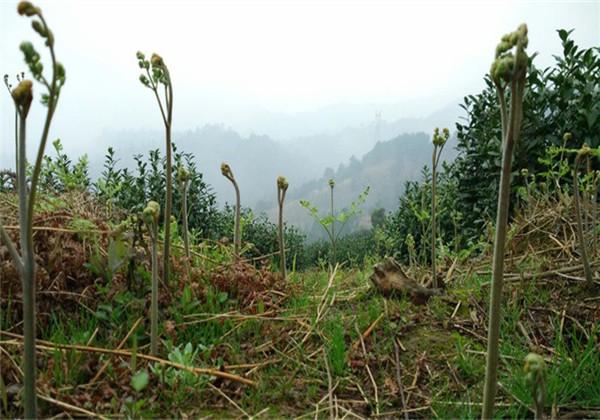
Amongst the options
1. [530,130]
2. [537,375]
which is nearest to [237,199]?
[537,375]

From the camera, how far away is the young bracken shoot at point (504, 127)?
3.82ft

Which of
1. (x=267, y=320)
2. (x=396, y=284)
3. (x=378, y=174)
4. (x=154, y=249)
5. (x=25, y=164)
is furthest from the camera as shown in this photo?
(x=378, y=174)

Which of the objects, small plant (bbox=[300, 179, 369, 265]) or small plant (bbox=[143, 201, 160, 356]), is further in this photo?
small plant (bbox=[300, 179, 369, 265])

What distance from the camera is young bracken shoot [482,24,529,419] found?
1.16 metres

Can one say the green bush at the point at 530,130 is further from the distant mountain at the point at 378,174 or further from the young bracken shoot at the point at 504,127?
the distant mountain at the point at 378,174

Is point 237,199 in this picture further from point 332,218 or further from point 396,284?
point 396,284

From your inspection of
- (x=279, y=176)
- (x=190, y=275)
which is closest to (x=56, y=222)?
(x=190, y=275)

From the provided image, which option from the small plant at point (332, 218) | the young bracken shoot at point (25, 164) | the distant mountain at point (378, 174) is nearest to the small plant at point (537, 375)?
the young bracken shoot at point (25, 164)

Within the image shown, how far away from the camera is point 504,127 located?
129 cm

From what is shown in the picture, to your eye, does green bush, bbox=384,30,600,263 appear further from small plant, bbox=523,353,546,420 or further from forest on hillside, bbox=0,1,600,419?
small plant, bbox=523,353,546,420

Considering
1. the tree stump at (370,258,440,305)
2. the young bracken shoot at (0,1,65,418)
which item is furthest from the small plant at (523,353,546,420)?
the tree stump at (370,258,440,305)

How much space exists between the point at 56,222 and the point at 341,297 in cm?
164

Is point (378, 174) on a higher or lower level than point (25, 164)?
lower

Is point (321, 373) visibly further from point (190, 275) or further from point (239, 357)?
point (190, 275)
